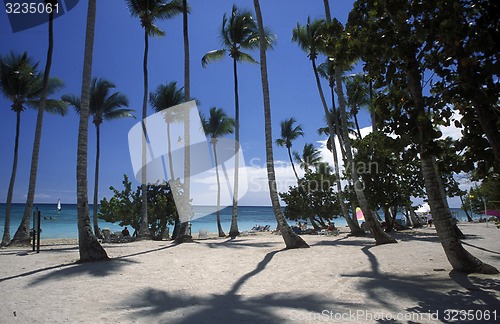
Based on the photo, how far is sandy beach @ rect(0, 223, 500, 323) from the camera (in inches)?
163

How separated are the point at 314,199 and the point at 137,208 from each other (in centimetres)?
1518

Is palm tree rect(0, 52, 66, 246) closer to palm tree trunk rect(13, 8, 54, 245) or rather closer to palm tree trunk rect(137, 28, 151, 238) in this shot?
palm tree trunk rect(13, 8, 54, 245)

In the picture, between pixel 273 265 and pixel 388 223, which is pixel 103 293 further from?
pixel 388 223

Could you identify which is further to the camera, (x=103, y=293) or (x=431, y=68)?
(x=103, y=293)

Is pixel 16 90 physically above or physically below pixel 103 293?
above

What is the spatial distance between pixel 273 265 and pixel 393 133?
5.15 m

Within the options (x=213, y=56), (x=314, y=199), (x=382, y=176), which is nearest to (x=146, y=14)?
(x=213, y=56)

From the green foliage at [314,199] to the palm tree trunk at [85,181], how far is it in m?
21.5

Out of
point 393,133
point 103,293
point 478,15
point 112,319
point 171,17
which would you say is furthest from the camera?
point 171,17

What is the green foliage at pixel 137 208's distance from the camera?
73.2 feet

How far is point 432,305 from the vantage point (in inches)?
175

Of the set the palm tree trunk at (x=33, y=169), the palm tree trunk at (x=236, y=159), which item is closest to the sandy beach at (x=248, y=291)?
the palm tree trunk at (x=33, y=169)

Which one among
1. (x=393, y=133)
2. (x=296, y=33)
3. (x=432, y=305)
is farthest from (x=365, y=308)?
(x=296, y=33)

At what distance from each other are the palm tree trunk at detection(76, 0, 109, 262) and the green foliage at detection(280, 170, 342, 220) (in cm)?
2150
